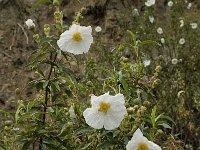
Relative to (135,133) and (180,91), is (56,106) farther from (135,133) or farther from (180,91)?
(180,91)

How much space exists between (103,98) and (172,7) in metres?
5.59

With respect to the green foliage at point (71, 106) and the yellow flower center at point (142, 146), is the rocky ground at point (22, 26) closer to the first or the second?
the green foliage at point (71, 106)

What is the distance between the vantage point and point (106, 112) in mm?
2100

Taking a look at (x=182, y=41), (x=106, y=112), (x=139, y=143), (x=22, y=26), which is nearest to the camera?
(x=139, y=143)

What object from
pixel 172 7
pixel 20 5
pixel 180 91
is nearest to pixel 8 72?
pixel 20 5

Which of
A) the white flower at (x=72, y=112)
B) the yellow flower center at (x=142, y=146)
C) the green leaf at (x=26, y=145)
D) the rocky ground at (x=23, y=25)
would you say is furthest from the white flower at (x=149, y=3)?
the yellow flower center at (x=142, y=146)

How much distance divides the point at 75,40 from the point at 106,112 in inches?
17.3

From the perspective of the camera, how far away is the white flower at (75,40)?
2283 mm

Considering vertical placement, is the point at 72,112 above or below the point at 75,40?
below

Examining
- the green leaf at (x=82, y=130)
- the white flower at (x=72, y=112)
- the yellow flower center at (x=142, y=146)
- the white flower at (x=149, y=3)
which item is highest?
the white flower at (x=149, y=3)

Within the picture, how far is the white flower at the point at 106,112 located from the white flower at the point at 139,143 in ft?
0.33

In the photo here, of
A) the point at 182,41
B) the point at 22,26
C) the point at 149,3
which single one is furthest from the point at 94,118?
the point at 149,3

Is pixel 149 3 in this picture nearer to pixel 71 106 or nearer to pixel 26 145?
pixel 71 106

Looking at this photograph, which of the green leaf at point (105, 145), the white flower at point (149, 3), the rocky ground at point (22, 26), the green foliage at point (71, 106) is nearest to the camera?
the green leaf at point (105, 145)
